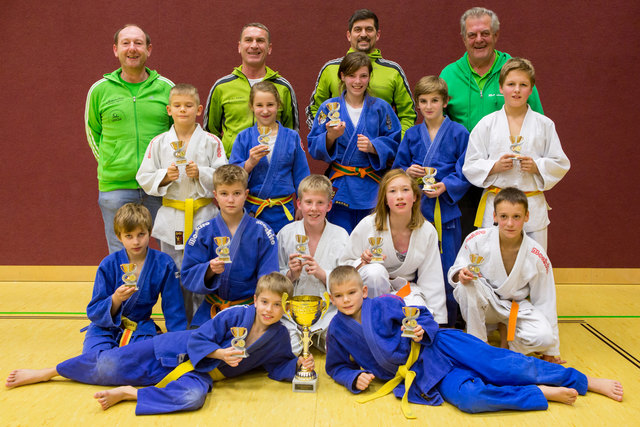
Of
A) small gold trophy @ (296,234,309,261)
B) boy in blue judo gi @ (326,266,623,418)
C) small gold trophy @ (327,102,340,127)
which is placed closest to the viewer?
boy in blue judo gi @ (326,266,623,418)

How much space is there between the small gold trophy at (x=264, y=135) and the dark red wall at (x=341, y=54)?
1.69 metres

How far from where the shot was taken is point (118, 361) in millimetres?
3256

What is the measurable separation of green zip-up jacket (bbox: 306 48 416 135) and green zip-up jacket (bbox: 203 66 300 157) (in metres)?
0.23

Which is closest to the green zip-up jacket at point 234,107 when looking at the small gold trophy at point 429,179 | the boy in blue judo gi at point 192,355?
the small gold trophy at point 429,179

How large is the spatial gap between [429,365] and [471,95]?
220cm

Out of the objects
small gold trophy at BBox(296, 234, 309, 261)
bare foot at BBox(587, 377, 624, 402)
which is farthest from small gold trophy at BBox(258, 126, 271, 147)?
bare foot at BBox(587, 377, 624, 402)

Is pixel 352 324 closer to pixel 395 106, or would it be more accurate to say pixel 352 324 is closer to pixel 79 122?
pixel 395 106

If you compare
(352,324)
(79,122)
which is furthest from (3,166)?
(352,324)

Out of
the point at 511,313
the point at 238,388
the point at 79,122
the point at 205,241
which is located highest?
the point at 79,122

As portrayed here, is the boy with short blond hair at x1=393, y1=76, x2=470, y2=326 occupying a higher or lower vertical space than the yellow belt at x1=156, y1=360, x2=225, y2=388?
higher

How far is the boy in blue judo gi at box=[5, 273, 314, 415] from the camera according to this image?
10.5ft

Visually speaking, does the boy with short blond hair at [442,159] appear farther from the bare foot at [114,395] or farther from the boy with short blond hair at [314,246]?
the bare foot at [114,395]

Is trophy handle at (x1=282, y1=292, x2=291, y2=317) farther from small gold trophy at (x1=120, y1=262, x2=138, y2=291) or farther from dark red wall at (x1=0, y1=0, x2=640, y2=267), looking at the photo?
dark red wall at (x1=0, y1=0, x2=640, y2=267)

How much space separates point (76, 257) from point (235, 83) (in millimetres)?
2759
